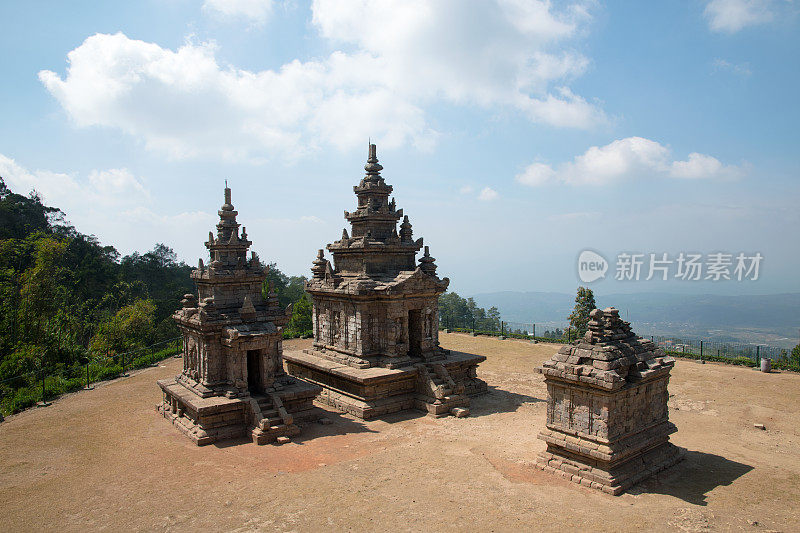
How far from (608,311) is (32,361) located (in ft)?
87.4

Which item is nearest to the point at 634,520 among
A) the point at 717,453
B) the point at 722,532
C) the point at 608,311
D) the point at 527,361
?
the point at 722,532

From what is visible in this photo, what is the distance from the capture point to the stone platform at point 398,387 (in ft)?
58.0

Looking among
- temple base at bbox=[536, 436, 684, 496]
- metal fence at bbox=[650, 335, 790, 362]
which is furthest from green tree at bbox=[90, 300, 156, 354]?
metal fence at bbox=[650, 335, 790, 362]

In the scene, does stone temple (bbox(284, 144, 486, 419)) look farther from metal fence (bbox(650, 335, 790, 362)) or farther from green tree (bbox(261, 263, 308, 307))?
green tree (bbox(261, 263, 308, 307))

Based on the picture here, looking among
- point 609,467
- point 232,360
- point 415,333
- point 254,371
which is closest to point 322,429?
point 254,371

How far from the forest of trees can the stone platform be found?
12.7 m

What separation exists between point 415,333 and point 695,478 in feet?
37.6

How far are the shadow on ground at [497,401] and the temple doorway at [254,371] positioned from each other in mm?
8025

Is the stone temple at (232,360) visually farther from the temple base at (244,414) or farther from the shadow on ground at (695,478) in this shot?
the shadow on ground at (695,478)

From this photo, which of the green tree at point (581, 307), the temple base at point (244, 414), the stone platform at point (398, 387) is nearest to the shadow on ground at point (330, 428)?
the temple base at point (244, 414)

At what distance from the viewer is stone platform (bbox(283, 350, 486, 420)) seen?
17.7m

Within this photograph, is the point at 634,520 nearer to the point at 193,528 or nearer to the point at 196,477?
the point at 193,528

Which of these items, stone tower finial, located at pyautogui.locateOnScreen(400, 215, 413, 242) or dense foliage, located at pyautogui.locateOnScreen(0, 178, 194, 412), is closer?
stone tower finial, located at pyautogui.locateOnScreen(400, 215, 413, 242)

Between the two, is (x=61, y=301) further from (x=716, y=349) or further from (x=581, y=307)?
(x=716, y=349)
